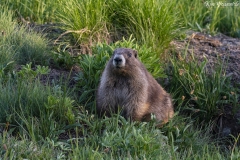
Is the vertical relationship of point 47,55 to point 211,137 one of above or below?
above

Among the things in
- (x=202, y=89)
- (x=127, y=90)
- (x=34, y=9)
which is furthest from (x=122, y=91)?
(x=34, y=9)

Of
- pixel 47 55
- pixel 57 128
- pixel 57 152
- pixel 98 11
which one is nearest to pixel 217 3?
pixel 98 11

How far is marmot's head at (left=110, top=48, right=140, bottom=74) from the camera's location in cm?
552

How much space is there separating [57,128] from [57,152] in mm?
675

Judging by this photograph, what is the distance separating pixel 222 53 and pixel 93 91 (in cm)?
232

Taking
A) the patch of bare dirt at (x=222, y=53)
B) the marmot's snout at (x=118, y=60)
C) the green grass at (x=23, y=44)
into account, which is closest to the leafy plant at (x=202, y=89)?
the patch of bare dirt at (x=222, y=53)

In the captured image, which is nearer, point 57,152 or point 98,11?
point 57,152

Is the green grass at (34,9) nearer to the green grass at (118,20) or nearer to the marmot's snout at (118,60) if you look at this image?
the green grass at (118,20)

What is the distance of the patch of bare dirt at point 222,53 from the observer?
668 cm

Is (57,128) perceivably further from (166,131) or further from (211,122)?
(211,122)

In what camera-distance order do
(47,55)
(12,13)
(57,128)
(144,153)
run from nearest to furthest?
(144,153) → (57,128) → (47,55) → (12,13)

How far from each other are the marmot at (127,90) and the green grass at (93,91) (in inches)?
8.7

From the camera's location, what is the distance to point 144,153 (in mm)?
4527

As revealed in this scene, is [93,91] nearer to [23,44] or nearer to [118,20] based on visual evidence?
[23,44]
